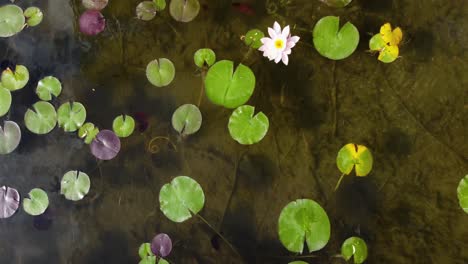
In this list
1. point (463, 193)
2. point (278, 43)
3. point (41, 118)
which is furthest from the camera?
point (41, 118)

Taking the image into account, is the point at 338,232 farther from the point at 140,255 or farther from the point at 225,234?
the point at 140,255

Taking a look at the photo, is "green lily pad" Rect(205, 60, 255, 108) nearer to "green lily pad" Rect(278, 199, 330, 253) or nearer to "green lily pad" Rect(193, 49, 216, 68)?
"green lily pad" Rect(193, 49, 216, 68)

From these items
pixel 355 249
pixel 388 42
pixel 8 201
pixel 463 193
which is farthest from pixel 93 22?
pixel 463 193

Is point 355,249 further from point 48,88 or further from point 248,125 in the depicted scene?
point 48,88

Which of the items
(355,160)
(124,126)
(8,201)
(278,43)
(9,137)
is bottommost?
(8,201)

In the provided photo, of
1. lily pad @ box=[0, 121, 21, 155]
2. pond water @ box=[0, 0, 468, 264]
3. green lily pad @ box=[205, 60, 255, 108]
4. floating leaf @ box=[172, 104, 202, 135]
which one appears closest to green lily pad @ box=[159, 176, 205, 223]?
pond water @ box=[0, 0, 468, 264]

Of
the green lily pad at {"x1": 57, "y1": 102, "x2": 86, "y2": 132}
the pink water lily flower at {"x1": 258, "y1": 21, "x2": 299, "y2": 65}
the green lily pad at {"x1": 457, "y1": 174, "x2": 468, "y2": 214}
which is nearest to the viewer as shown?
the green lily pad at {"x1": 457, "y1": 174, "x2": 468, "y2": 214}
